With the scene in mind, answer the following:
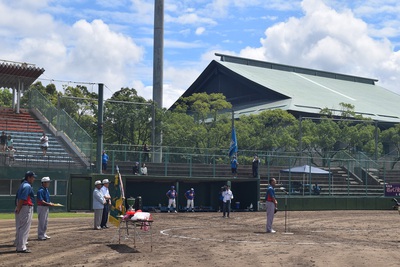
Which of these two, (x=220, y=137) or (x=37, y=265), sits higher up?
(x=220, y=137)

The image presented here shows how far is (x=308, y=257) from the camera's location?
1538 cm

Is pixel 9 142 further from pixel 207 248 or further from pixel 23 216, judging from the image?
pixel 207 248

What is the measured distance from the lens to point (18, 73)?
153 ft

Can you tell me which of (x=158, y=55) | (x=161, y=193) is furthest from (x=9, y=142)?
(x=158, y=55)

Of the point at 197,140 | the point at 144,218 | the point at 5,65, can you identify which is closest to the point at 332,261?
the point at 144,218

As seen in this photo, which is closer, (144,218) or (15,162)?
(144,218)

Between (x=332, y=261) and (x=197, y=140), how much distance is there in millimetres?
41023

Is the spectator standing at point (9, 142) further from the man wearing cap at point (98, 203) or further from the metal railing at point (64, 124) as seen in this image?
the man wearing cap at point (98, 203)

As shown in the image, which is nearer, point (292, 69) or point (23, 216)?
point (23, 216)

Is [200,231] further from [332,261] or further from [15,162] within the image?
[15,162]

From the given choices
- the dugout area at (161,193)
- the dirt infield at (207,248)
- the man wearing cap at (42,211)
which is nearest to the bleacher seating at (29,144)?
the dugout area at (161,193)

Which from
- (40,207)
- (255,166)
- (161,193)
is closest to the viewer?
(40,207)

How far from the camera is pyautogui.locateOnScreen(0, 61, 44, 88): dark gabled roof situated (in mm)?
46125

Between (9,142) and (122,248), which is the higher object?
(9,142)
